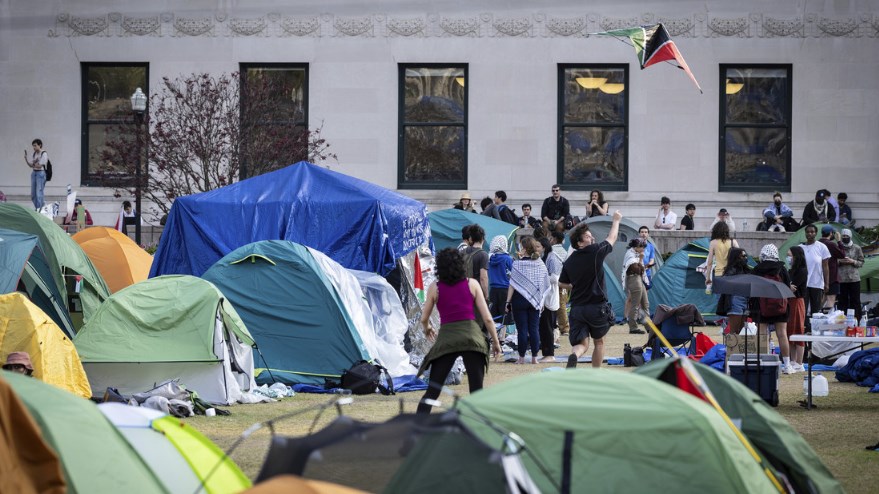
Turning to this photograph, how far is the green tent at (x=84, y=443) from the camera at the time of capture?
633 centimetres

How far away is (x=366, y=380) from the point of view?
14.0 m

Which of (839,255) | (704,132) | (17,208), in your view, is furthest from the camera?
(704,132)

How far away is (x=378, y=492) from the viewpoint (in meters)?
Answer: 6.30

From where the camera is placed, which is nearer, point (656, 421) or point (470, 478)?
point (470, 478)

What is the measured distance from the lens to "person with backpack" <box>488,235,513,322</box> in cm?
1847

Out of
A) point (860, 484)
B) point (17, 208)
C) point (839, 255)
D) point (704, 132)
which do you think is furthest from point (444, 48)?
point (860, 484)

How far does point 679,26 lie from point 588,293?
61.9ft

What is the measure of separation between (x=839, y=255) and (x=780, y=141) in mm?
11013

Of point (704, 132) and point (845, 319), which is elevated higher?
point (704, 132)

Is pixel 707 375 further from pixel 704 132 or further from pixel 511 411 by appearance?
pixel 704 132

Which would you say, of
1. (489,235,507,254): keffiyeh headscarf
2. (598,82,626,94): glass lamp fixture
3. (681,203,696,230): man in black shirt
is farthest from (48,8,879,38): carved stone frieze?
(489,235,507,254): keffiyeh headscarf

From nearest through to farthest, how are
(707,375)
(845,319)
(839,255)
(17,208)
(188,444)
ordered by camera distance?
(188,444)
(707,375)
(845,319)
(17,208)
(839,255)

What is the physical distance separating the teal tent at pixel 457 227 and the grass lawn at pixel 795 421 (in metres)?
8.60

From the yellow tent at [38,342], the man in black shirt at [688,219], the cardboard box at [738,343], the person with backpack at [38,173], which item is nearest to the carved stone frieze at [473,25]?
the man in black shirt at [688,219]
